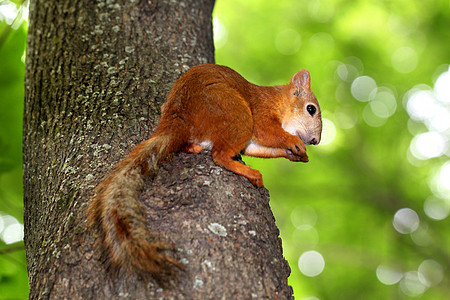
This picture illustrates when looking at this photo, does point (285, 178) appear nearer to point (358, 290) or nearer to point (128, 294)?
point (358, 290)

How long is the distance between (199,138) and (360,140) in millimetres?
7520

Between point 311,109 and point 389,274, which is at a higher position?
point 311,109

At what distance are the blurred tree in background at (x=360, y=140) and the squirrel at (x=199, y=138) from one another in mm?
4039

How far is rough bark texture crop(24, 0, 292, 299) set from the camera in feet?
5.25

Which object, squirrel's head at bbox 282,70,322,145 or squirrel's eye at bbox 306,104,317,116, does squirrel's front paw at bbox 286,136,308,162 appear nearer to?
squirrel's head at bbox 282,70,322,145

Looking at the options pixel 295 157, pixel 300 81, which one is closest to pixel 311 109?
pixel 300 81

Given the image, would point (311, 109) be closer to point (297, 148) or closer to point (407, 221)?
point (297, 148)

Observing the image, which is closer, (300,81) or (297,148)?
(297,148)

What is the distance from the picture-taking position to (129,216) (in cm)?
166

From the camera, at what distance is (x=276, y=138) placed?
288 cm

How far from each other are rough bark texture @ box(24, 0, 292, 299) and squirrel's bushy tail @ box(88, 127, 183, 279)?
0.19ft

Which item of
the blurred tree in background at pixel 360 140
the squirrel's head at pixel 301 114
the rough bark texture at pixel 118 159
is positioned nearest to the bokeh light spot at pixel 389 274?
the blurred tree in background at pixel 360 140

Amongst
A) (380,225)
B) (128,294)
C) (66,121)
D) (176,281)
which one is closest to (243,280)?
(176,281)

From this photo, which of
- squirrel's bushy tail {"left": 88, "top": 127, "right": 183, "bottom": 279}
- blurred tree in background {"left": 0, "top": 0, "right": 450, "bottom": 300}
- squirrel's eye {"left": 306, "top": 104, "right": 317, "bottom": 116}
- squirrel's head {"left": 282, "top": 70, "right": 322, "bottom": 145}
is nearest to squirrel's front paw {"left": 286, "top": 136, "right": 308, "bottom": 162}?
squirrel's head {"left": 282, "top": 70, "right": 322, "bottom": 145}
